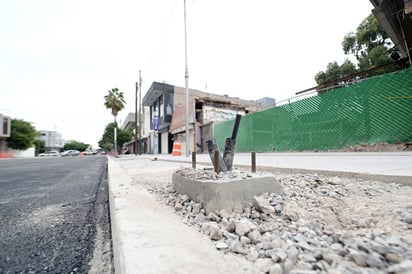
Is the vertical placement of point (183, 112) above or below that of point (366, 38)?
below

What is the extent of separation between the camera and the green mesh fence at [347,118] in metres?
5.38

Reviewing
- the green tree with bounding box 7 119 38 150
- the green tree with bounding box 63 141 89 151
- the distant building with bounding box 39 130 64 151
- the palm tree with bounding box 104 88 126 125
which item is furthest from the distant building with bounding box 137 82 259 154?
the green tree with bounding box 63 141 89 151

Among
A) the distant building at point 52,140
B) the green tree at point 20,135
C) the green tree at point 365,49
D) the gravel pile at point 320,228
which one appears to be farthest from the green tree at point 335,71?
the distant building at point 52,140

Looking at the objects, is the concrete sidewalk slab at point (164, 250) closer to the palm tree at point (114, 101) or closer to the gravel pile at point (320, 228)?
the gravel pile at point (320, 228)

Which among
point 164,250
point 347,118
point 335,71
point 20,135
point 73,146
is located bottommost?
point 164,250

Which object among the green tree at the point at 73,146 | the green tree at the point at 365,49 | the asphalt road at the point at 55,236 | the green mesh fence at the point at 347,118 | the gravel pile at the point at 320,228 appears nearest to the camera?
the gravel pile at the point at 320,228

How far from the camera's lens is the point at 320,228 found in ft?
4.34

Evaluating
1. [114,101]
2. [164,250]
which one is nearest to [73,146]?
[114,101]

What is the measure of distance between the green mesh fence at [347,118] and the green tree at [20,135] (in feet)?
156

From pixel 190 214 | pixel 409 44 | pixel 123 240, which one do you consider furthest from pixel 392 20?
pixel 123 240

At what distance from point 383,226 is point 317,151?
21.9 ft

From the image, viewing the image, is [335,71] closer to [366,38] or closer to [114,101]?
[366,38]

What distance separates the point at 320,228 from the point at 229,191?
2.34 feet

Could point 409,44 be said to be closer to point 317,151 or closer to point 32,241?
point 317,151
